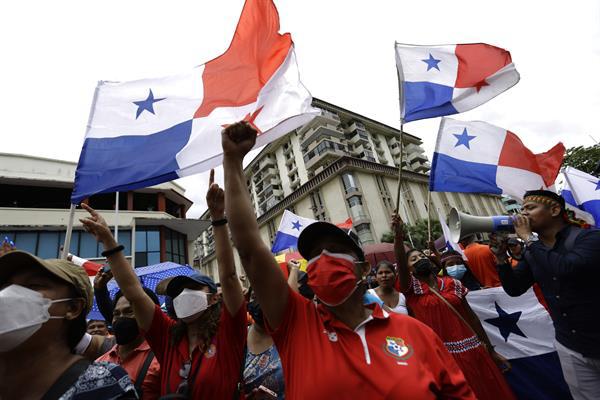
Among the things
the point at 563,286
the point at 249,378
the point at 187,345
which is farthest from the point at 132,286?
the point at 563,286

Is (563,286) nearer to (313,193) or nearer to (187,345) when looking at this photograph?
(187,345)

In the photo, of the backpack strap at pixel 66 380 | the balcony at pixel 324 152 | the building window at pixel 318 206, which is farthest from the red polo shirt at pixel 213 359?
the balcony at pixel 324 152

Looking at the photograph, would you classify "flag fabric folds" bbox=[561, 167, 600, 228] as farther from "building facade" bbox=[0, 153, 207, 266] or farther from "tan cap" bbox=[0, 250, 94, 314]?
"building facade" bbox=[0, 153, 207, 266]

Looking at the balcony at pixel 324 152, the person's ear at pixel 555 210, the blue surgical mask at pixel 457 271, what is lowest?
the blue surgical mask at pixel 457 271

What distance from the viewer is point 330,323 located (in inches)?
59.2

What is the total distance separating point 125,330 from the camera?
106 inches

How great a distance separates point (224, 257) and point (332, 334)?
3.21 ft

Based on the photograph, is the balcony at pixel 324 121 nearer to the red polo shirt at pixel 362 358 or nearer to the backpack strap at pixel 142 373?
the backpack strap at pixel 142 373

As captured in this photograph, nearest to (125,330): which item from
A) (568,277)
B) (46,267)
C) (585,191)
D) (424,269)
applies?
(46,267)

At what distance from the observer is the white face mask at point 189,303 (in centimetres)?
234

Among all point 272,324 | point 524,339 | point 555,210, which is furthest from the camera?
point 524,339

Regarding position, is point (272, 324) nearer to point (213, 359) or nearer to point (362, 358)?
point (362, 358)

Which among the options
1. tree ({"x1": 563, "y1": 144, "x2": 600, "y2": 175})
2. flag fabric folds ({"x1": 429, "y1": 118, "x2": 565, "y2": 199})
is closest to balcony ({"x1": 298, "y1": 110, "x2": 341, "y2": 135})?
tree ({"x1": 563, "y1": 144, "x2": 600, "y2": 175})

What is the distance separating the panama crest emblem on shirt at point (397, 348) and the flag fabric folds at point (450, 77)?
11.8 ft
